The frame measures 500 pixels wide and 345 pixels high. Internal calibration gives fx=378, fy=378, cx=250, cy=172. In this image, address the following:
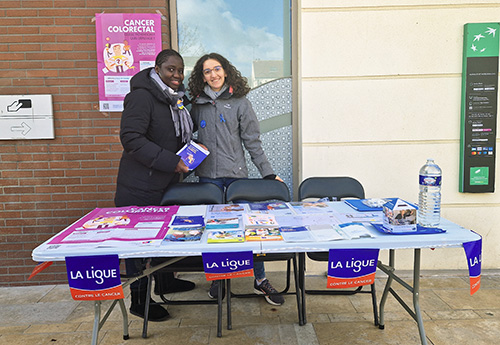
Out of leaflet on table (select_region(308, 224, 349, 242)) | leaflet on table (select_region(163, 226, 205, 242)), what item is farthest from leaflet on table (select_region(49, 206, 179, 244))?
leaflet on table (select_region(308, 224, 349, 242))

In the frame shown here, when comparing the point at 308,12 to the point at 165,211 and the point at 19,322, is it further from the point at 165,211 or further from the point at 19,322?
the point at 19,322

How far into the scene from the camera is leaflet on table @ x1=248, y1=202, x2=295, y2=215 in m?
2.58

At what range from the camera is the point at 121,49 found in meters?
3.57

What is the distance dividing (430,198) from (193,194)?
1.76 meters

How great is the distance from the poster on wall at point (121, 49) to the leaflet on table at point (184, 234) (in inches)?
74.8

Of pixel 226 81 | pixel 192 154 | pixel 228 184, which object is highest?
pixel 226 81

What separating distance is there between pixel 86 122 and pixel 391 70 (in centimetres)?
300

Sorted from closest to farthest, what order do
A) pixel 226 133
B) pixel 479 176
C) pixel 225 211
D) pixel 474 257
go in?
pixel 474 257 < pixel 225 211 < pixel 226 133 < pixel 479 176

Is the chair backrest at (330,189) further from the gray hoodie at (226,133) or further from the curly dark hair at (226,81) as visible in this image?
the curly dark hair at (226,81)

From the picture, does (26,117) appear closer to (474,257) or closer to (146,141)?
(146,141)

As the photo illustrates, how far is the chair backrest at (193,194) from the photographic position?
3.06 metres

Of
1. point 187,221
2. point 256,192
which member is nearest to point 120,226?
point 187,221

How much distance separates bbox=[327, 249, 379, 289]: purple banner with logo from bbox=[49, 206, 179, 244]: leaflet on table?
93cm

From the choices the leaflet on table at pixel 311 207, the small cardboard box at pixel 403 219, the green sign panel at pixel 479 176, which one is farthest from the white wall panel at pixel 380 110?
the small cardboard box at pixel 403 219
